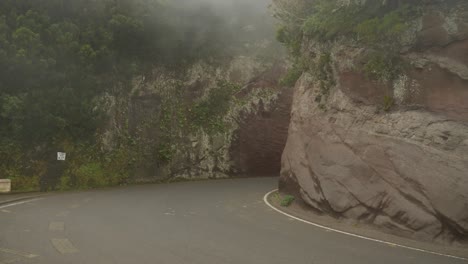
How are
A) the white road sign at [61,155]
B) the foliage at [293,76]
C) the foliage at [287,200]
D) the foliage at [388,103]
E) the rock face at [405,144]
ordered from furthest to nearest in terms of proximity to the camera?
the white road sign at [61,155] < the foliage at [293,76] < the foliage at [287,200] < the foliage at [388,103] < the rock face at [405,144]

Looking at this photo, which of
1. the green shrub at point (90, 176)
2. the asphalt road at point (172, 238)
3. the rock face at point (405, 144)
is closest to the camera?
the asphalt road at point (172, 238)

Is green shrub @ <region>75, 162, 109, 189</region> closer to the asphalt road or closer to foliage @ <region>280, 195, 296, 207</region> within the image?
the asphalt road

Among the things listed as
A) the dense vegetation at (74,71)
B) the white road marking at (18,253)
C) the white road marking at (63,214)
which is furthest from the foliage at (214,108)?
the white road marking at (18,253)

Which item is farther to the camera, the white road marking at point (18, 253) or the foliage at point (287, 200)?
the foliage at point (287, 200)

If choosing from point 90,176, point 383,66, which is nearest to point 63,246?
point 383,66

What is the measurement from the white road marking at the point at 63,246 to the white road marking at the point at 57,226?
1.30m

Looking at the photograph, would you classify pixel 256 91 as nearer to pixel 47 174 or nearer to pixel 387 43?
pixel 47 174

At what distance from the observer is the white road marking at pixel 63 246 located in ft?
27.6

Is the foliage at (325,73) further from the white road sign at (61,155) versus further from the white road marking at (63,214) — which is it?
the white road sign at (61,155)

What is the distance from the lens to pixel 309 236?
10602 millimetres

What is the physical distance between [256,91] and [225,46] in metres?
4.10

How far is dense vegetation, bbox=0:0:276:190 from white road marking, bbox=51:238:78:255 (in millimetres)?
14627

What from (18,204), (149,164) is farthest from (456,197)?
(149,164)

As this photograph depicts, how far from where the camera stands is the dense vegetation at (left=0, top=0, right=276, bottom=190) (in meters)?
22.7
